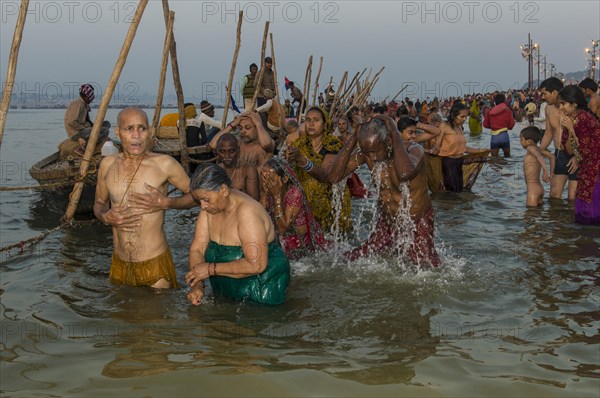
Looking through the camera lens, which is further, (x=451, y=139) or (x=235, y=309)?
(x=451, y=139)

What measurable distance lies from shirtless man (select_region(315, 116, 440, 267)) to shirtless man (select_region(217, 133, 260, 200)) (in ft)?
2.15

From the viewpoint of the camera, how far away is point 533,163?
362 inches

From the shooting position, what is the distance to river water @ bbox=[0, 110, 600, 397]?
3.68 m

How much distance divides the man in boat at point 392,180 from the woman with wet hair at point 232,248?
4.58 ft

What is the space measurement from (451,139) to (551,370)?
7.54 meters

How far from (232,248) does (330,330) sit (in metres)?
0.96

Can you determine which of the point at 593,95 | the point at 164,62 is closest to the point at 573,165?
the point at 593,95

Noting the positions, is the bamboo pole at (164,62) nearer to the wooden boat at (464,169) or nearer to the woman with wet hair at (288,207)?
the woman with wet hair at (288,207)

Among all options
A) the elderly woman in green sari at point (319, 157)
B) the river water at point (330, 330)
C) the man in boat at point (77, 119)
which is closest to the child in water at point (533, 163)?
the river water at point (330, 330)

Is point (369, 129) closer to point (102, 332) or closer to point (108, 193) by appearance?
point (108, 193)

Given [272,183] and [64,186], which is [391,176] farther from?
[64,186]

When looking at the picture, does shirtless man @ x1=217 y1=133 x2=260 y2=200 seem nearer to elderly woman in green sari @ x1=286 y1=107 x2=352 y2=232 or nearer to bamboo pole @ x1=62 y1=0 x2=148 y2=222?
elderly woman in green sari @ x1=286 y1=107 x2=352 y2=232

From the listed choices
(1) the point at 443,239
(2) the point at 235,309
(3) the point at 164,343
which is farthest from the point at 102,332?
(1) the point at 443,239

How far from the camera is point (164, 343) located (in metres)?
4.28
